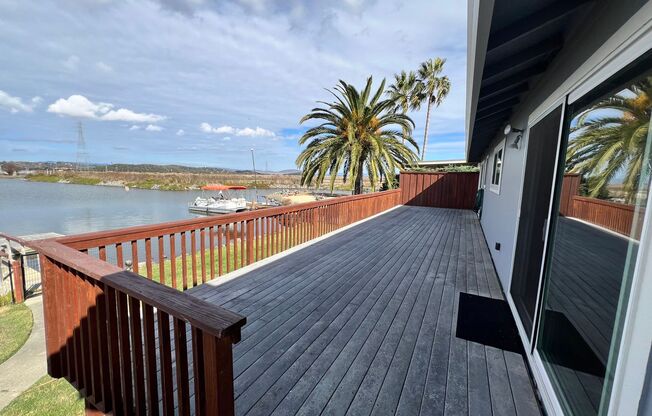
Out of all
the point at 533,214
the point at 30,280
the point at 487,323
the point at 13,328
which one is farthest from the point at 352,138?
the point at 30,280

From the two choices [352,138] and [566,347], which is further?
[352,138]

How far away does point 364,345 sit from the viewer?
2193 mm

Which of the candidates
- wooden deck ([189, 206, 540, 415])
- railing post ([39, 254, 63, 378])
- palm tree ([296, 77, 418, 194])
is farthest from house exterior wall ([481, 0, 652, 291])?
palm tree ([296, 77, 418, 194])

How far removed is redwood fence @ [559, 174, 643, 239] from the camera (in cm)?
102

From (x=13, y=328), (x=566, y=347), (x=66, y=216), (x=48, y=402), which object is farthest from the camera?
(x=66, y=216)

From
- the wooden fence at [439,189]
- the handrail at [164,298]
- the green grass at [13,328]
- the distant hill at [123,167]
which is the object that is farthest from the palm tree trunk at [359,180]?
→ the distant hill at [123,167]

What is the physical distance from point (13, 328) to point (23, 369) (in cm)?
222

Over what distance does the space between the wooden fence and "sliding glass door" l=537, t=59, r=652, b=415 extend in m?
11.8

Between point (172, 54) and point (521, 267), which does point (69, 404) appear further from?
point (172, 54)

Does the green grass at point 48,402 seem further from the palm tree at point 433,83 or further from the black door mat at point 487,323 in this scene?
the palm tree at point 433,83

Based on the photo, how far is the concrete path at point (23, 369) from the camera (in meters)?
2.65

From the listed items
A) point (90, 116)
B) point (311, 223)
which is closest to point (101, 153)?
point (90, 116)

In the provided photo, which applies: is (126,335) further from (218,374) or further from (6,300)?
(6,300)

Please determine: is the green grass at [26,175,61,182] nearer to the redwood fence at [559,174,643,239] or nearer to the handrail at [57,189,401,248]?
the handrail at [57,189,401,248]
